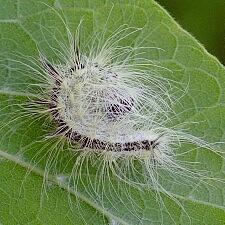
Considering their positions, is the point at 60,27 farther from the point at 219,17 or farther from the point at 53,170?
the point at 219,17

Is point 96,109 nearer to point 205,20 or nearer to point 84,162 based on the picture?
point 84,162

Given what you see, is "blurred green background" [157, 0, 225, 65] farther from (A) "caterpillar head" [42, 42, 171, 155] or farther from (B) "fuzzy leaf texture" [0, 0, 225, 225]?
(A) "caterpillar head" [42, 42, 171, 155]

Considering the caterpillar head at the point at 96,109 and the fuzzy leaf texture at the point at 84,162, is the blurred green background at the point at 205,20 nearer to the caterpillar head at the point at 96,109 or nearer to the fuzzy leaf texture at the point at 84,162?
the fuzzy leaf texture at the point at 84,162

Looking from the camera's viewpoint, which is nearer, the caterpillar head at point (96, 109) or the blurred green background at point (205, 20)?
the caterpillar head at point (96, 109)

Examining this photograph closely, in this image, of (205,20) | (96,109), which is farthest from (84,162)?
(205,20)

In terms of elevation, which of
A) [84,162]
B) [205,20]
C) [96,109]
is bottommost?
[84,162]

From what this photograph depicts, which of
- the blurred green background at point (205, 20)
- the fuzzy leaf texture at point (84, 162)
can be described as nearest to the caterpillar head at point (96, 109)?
the fuzzy leaf texture at point (84, 162)

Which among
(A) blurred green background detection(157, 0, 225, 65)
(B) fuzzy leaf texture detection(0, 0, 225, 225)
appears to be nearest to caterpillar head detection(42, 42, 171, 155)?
(B) fuzzy leaf texture detection(0, 0, 225, 225)
